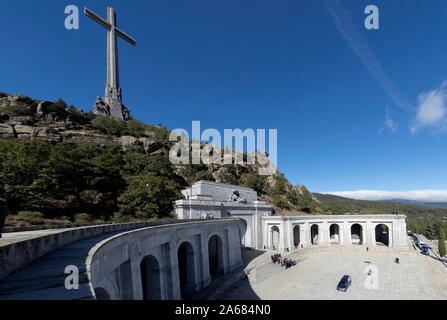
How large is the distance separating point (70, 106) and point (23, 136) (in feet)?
79.5

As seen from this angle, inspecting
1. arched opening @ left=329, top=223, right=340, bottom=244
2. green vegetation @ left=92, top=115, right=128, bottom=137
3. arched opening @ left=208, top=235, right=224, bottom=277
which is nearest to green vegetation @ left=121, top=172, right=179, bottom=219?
arched opening @ left=208, top=235, right=224, bottom=277

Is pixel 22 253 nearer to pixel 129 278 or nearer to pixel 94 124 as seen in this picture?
pixel 129 278

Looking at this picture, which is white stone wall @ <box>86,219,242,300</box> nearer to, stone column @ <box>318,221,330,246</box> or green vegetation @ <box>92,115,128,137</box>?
stone column @ <box>318,221,330,246</box>

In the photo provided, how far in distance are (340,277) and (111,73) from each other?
251 ft

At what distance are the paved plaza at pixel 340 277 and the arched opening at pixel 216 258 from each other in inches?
114

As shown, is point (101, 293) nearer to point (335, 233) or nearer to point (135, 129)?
point (335, 233)

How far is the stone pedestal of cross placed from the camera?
6267 cm

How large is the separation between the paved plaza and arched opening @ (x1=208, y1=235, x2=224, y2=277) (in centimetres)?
290

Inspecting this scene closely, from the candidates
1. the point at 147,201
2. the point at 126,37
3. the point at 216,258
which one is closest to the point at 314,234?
the point at 216,258

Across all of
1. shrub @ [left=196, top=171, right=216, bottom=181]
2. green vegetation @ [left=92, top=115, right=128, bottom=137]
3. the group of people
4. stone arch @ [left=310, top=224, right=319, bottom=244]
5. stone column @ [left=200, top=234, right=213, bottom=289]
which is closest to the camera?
stone column @ [left=200, top=234, right=213, bottom=289]

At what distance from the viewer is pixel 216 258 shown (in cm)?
2670

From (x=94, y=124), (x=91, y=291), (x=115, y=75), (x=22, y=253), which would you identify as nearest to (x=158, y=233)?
(x=22, y=253)

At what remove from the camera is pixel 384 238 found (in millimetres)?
47062

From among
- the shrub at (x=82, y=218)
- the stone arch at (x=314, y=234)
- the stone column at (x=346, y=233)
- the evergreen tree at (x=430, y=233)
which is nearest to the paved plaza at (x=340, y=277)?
the stone column at (x=346, y=233)
